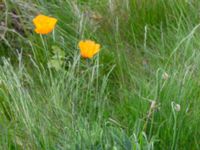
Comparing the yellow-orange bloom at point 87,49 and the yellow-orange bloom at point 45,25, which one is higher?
the yellow-orange bloom at point 45,25

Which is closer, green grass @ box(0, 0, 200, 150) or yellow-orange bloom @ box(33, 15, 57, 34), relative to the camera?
green grass @ box(0, 0, 200, 150)

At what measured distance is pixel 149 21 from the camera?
2863 mm

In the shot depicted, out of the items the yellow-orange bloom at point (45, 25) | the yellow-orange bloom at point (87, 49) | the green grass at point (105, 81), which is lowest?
the green grass at point (105, 81)

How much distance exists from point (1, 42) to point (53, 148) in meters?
1.05

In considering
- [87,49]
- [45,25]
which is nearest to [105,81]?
[87,49]

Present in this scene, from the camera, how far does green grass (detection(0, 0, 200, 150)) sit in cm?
193

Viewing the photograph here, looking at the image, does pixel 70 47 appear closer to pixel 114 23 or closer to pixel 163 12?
pixel 114 23

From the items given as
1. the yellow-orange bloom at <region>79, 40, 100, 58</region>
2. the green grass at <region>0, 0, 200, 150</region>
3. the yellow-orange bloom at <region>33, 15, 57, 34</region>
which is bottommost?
the green grass at <region>0, 0, 200, 150</region>

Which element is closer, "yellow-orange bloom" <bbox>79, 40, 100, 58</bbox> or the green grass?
the green grass

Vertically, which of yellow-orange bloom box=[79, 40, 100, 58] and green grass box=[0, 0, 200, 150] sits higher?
yellow-orange bloom box=[79, 40, 100, 58]

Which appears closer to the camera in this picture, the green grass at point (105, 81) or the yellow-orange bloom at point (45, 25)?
the green grass at point (105, 81)

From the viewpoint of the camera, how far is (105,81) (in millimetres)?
2098

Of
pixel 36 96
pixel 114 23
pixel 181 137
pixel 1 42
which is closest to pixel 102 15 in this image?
pixel 114 23

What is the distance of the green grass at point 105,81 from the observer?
1.93 meters
